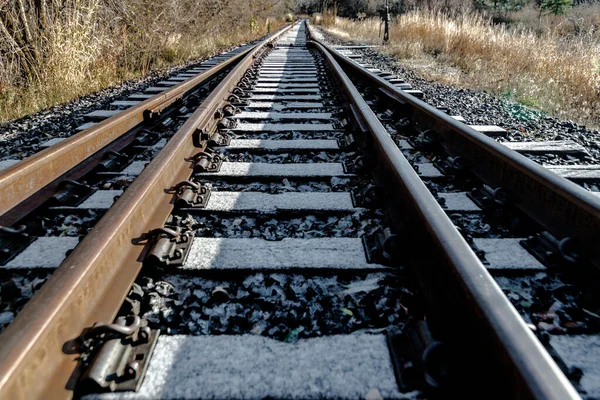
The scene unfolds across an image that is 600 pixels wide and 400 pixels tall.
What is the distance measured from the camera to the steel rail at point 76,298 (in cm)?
109

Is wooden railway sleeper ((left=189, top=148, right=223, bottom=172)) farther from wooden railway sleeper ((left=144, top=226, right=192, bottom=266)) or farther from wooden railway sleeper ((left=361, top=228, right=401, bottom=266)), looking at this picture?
wooden railway sleeper ((left=361, top=228, right=401, bottom=266))

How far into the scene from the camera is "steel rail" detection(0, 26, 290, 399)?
109 cm

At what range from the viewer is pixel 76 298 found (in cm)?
134

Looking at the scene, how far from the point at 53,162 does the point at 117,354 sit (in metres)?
1.81

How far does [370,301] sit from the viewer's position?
1.64m

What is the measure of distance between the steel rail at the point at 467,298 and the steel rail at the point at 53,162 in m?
1.94

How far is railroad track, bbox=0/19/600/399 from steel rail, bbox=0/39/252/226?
0.07 ft

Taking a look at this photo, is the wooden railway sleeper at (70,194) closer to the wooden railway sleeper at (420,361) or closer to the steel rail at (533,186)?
the wooden railway sleeper at (420,361)

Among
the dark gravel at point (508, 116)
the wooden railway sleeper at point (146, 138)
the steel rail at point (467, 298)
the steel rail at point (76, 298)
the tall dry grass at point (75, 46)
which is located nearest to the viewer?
the steel rail at point (467, 298)

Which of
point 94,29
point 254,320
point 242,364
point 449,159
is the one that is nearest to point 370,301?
point 254,320

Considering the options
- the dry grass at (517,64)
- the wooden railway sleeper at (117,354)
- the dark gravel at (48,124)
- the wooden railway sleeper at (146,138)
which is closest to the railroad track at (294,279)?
the wooden railway sleeper at (117,354)

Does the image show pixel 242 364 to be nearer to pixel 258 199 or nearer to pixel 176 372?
pixel 176 372

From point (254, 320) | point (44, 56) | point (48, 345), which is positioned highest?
point (44, 56)

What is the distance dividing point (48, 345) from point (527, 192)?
2213 mm
